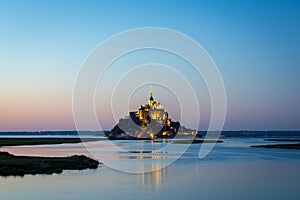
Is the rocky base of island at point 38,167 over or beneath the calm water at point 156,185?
over

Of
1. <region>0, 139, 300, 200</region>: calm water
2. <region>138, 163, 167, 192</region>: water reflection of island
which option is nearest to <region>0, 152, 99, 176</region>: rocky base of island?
<region>0, 139, 300, 200</region>: calm water

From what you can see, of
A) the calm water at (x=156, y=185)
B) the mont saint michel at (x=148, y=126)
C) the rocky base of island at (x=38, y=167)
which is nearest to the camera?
the calm water at (x=156, y=185)

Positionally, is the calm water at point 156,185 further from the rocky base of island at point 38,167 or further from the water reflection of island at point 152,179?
the rocky base of island at point 38,167

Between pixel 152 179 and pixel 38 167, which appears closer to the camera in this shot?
pixel 152 179

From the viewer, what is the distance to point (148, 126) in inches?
6708

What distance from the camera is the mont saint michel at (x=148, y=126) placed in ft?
534

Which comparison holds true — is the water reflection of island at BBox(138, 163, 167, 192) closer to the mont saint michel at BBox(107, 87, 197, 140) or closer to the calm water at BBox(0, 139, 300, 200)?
the calm water at BBox(0, 139, 300, 200)

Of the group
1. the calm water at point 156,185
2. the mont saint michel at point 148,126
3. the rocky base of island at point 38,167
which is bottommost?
the calm water at point 156,185

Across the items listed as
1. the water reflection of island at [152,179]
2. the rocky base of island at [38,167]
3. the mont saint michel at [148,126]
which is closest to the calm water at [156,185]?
the water reflection of island at [152,179]

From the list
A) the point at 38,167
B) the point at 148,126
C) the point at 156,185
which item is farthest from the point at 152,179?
the point at 148,126

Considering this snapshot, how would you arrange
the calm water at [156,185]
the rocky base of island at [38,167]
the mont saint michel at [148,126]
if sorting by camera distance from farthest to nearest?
1. the mont saint michel at [148,126]
2. the rocky base of island at [38,167]
3. the calm water at [156,185]

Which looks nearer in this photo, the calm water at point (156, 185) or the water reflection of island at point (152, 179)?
the calm water at point (156, 185)

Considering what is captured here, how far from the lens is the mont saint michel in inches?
6403

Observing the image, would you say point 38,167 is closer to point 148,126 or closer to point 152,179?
point 152,179
